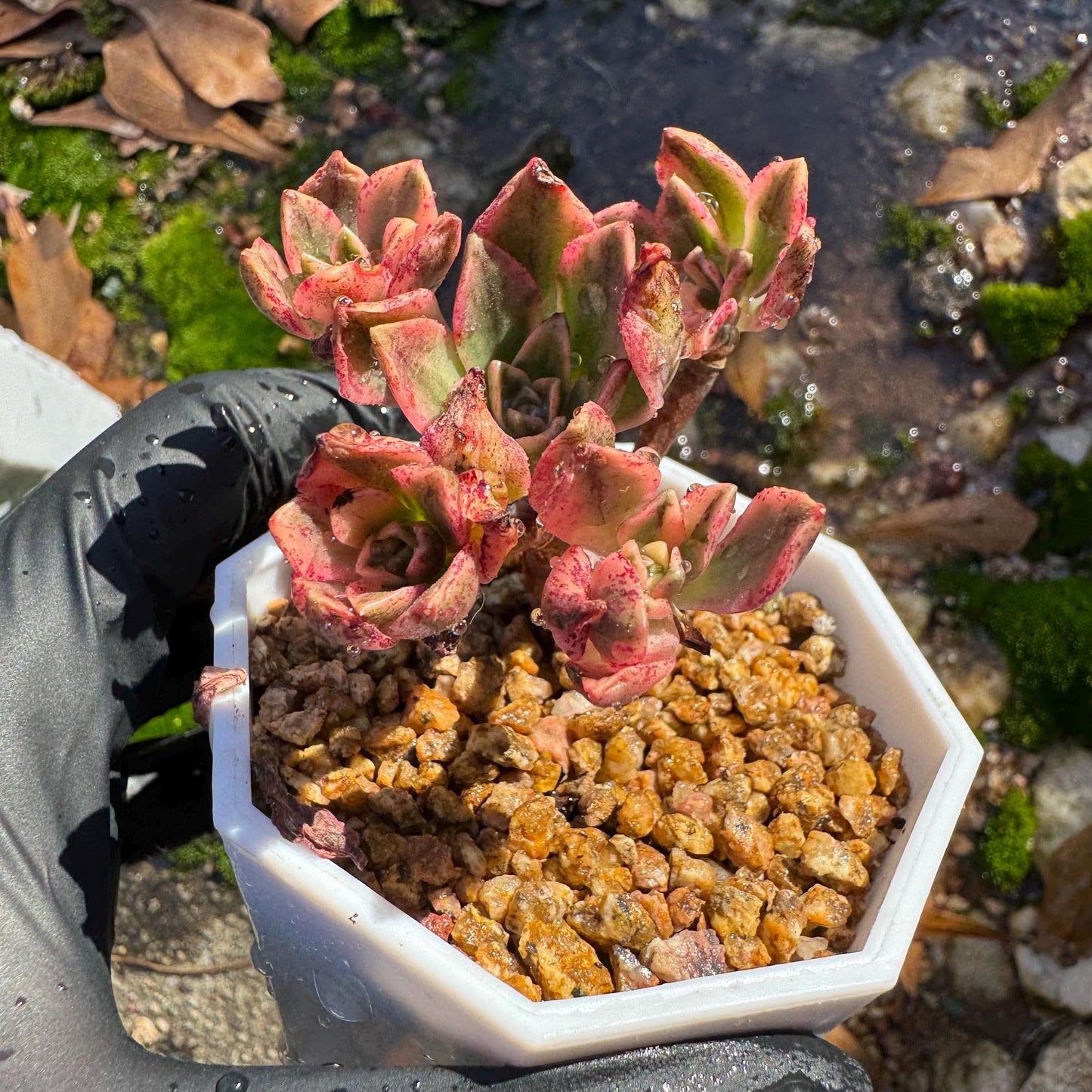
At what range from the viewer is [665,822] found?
93 cm

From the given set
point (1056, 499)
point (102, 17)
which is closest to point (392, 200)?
point (1056, 499)

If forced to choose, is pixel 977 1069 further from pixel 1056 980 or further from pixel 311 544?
pixel 311 544

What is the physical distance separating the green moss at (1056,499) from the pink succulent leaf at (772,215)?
127cm

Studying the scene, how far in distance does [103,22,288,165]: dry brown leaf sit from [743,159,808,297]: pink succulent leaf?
1.63m

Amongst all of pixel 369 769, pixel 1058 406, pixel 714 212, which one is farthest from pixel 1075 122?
pixel 369 769

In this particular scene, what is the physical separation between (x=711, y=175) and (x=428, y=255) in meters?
0.24

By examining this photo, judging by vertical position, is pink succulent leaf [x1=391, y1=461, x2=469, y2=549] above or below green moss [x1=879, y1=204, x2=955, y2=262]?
above

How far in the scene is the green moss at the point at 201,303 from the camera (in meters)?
1.94

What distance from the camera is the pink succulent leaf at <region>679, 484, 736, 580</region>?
69 cm

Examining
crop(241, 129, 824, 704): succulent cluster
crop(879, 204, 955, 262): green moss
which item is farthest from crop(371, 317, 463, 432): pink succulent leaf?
crop(879, 204, 955, 262): green moss

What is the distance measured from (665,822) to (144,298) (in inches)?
64.7

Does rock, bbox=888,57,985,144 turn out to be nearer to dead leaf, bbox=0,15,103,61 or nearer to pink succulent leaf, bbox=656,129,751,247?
pink succulent leaf, bbox=656,129,751,247

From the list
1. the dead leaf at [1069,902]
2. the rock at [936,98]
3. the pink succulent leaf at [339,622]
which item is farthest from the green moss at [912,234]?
the pink succulent leaf at [339,622]

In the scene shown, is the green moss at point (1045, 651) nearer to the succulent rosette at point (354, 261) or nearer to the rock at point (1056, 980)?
the rock at point (1056, 980)
